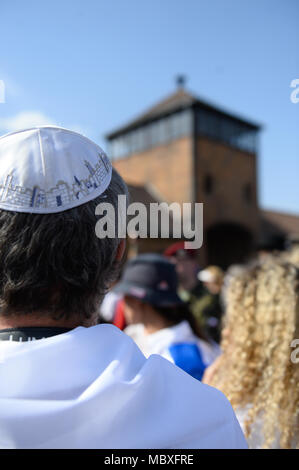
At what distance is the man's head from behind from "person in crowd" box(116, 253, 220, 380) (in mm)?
1612

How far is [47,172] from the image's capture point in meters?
0.97

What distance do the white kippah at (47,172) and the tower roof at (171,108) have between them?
75.4 ft

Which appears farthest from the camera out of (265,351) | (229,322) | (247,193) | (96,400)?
(247,193)

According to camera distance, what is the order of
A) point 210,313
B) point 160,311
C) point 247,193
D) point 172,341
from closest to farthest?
point 172,341, point 160,311, point 210,313, point 247,193

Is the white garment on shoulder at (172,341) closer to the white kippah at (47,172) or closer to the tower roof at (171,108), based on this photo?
the white kippah at (47,172)

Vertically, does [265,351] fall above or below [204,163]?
below

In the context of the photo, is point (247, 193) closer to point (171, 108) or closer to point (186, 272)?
point (171, 108)

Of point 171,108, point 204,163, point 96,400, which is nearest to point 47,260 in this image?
point 96,400

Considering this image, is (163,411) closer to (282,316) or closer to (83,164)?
(83,164)

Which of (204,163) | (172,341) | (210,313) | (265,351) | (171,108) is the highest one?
(171,108)

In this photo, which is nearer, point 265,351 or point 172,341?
point 265,351

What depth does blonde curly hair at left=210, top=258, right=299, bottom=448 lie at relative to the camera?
1.62 metres

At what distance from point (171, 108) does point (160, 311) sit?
22.4 metres

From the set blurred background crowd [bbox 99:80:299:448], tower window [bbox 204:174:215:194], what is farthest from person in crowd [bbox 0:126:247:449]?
tower window [bbox 204:174:215:194]
